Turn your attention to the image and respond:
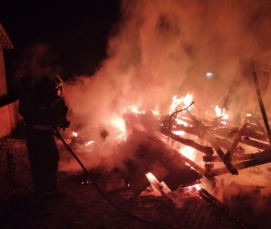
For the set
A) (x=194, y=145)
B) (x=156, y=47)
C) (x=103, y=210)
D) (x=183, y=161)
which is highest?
(x=156, y=47)

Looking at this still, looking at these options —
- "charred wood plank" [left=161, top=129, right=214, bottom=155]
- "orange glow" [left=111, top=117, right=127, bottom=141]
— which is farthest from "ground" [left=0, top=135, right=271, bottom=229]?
"orange glow" [left=111, top=117, right=127, bottom=141]

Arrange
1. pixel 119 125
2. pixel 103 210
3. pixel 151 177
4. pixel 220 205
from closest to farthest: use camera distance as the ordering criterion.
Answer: pixel 220 205
pixel 103 210
pixel 151 177
pixel 119 125

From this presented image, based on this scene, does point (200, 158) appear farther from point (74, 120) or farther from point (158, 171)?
point (74, 120)

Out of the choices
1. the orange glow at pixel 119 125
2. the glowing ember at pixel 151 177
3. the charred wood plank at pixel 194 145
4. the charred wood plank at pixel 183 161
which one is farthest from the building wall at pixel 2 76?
the charred wood plank at pixel 183 161

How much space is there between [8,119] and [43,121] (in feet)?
15.5

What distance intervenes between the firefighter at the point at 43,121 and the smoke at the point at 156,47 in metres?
3.33

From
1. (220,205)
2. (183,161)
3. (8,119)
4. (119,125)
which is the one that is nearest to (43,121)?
(183,161)

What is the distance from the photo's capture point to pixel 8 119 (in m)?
7.93

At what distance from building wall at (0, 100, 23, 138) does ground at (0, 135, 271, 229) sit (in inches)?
131

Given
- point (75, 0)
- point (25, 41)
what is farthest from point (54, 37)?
point (75, 0)

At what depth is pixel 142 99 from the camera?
10.1 meters

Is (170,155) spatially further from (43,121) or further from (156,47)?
(156,47)

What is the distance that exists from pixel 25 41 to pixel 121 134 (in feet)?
46.1

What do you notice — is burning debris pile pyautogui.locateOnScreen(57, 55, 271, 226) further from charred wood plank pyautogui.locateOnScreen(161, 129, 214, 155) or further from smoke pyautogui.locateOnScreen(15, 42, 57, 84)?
smoke pyautogui.locateOnScreen(15, 42, 57, 84)
